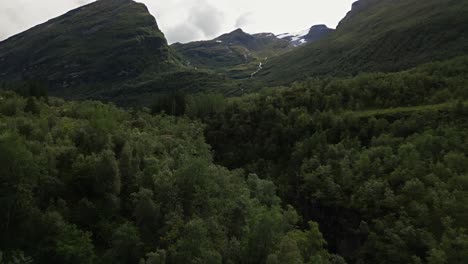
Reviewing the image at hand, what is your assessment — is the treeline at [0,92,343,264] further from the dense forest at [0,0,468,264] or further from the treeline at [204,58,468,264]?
the treeline at [204,58,468,264]

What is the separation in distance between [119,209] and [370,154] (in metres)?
57.2

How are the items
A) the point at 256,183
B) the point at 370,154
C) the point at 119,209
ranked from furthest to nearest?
the point at 370,154 → the point at 256,183 → the point at 119,209

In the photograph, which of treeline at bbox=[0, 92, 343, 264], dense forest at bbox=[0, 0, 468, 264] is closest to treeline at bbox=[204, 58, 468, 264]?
dense forest at bbox=[0, 0, 468, 264]

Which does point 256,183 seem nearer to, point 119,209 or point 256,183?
point 256,183

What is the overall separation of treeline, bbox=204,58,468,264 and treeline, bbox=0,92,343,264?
1504 cm

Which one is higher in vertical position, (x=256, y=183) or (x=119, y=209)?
(x=119, y=209)

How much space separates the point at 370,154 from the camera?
297 feet

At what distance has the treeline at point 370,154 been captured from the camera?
66.7 meters

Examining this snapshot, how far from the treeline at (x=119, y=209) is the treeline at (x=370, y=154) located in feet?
49.3

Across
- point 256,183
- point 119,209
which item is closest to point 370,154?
point 256,183

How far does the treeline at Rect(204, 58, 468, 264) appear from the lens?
2625 inches

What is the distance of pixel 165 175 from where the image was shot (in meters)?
63.6

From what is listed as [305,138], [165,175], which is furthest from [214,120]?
[165,175]

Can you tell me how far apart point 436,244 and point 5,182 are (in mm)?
62390
